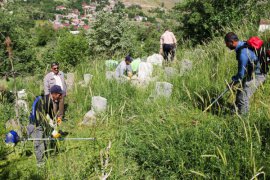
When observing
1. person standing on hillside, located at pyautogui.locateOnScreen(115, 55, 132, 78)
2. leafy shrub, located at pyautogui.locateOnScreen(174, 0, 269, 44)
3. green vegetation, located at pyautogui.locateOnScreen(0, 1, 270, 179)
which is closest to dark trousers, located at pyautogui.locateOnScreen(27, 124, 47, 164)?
green vegetation, located at pyautogui.locateOnScreen(0, 1, 270, 179)

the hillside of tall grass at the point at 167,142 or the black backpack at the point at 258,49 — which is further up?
the black backpack at the point at 258,49

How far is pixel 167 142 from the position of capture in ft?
10.3

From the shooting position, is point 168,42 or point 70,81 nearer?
point 70,81

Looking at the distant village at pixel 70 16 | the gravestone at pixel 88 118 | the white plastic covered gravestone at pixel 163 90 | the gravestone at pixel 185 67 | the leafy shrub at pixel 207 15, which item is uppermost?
the distant village at pixel 70 16

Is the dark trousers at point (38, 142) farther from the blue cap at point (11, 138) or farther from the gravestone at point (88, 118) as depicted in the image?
the gravestone at point (88, 118)

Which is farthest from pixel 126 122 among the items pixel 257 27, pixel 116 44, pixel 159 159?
pixel 116 44

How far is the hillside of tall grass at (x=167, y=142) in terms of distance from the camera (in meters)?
2.45

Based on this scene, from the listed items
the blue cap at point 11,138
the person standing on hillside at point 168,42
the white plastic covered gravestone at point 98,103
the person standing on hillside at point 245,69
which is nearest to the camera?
the blue cap at point 11,138

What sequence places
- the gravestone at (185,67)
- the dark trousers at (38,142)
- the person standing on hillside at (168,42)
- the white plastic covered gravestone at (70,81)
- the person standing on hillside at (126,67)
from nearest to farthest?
the dark trousers at (38,142) → the gravestone at (185,67) → the person standing on hillside at (126,67) → the white plastic covered gravestone at (70,81) → the person standing on hillside at (168,42)

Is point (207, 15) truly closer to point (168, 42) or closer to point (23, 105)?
point (168, 42)

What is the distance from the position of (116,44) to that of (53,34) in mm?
50713

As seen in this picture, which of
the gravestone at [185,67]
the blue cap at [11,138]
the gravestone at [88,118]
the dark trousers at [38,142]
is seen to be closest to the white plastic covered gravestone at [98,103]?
the gravestone at [88,118]

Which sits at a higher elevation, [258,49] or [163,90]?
[258,49]

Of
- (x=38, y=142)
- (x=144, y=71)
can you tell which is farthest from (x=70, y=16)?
(x=38, y=142)
